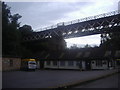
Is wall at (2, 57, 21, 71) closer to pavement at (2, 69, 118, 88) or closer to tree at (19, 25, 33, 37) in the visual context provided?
pavement at (2, 69, 118, 88)

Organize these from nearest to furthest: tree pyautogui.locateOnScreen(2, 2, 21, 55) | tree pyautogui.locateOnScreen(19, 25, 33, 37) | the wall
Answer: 1. the wall
2. tree pyautogui.locateOnScreen(2, 2, 21, 55)
3. tree pyautogui.locateOnScreen(19, 25, 33, 37)

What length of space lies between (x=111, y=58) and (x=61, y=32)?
1369 cm

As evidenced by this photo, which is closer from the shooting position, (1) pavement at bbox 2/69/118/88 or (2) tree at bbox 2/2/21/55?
(1) pavement at bbox 2/69/118/88

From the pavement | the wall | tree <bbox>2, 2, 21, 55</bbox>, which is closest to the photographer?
the pavement

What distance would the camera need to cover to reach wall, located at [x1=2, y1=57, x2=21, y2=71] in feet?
122

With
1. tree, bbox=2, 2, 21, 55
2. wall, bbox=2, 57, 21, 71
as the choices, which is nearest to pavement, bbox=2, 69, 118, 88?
wall, bbox=2, 57, 21, 71

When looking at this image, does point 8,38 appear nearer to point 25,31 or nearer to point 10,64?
point 25,31

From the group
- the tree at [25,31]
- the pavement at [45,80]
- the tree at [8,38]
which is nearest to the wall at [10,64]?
the tree at [8,38]

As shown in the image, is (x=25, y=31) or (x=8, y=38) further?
(x=25, y=31)

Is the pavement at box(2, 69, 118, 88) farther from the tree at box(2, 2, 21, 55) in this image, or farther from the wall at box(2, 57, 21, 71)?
the tree at box(2, 2, 21, 55)

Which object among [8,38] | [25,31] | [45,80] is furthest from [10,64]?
[25,31]

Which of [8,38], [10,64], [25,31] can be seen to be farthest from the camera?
[25,31]

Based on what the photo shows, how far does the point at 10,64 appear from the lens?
39031 millimetres

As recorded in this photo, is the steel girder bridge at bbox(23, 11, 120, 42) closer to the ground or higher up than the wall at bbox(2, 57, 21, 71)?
higher up
